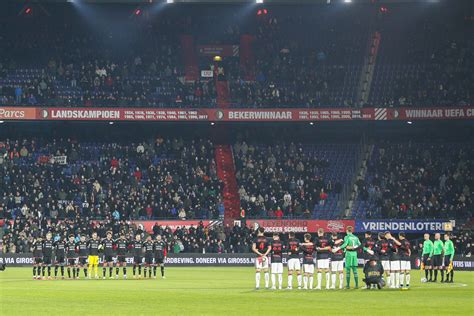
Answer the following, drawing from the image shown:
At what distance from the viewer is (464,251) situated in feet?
219

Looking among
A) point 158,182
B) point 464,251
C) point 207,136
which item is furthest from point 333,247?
point 207,136

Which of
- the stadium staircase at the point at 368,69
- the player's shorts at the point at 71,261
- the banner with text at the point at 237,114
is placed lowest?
the player's shorts at the point at 71,261

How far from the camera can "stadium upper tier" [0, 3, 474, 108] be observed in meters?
79.2

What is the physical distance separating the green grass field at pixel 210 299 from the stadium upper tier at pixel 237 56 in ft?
106

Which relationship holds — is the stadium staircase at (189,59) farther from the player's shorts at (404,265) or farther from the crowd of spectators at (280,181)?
the player's shorts at (404,265)

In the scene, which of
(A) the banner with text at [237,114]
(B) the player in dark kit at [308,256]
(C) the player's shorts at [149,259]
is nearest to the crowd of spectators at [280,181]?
(A) the banner with text at [237,114]

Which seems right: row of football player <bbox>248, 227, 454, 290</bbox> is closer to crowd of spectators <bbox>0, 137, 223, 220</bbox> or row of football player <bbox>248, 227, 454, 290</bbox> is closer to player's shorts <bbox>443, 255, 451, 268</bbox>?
player's shorts <bbox>443, 255, 451, 268</bbox>

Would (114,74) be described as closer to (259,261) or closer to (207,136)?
(207,136)

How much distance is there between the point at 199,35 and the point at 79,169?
57.0 ft

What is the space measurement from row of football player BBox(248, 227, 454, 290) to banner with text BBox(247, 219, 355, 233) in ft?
99.9

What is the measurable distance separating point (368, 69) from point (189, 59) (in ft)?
46.5

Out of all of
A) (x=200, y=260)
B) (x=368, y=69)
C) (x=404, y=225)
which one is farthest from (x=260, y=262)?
(x=368, y=69)

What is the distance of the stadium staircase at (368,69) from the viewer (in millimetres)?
80562

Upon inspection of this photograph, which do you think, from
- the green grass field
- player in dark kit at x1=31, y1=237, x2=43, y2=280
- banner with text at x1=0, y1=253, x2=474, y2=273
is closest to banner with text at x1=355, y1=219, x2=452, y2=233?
banner with text at x1=0, y1=253, x2=474, y2=273
